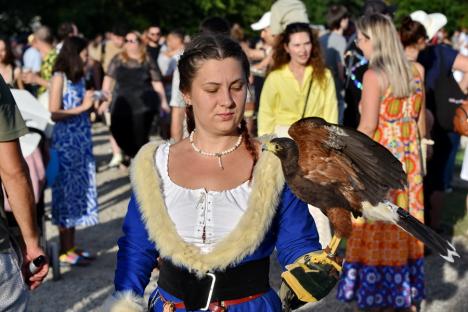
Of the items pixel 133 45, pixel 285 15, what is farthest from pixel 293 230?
pixel 133 45

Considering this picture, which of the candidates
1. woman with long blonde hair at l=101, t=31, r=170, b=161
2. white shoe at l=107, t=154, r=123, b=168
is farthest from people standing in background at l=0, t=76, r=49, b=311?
white shoe at l=107, t=154, r=123, b=168

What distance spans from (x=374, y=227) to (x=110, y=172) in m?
6.52

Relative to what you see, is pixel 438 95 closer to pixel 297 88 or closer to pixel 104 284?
pixel 297 88

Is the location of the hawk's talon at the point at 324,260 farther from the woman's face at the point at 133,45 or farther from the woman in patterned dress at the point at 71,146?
the woman's face at the point at 133,45

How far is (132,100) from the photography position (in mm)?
8867

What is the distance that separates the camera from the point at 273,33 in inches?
256

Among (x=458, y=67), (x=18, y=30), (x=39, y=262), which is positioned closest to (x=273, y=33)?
(x=458, y=67)

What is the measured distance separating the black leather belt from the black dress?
6281mm

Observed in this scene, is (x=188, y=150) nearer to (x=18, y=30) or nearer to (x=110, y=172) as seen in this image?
(x=110, y=172)

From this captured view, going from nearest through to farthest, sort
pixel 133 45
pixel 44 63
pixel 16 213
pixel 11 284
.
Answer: pixel 11 284
pixel 16 213
pixel 133 45
pixel 44 63

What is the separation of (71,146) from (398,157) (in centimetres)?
314

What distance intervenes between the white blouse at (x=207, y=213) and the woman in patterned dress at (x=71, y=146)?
13.9 ft

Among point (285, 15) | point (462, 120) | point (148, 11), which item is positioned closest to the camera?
point (462, 120)

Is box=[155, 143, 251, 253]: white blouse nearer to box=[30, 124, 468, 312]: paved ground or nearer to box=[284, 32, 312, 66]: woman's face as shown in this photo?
box=[30, 124, 468, 312]: paved ground
